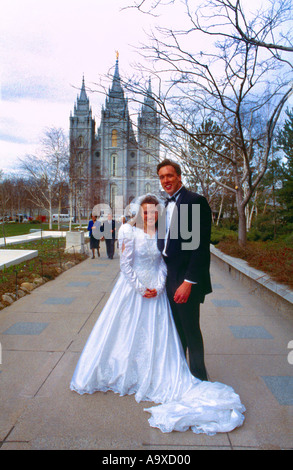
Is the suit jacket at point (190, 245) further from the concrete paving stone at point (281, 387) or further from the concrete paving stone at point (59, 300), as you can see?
the concrete paving stone at point (59, 300)

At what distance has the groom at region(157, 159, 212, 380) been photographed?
8.84ft

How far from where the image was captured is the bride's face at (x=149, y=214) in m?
2.97

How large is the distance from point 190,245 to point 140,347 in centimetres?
103

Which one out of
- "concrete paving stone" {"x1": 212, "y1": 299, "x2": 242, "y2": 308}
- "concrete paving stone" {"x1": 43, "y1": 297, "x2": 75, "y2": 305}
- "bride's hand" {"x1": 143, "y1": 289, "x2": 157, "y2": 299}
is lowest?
"concrete paving stone" {"x1": 212, "y1": 299, "x2": 242, "y2": 308}

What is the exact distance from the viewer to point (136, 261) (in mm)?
3062

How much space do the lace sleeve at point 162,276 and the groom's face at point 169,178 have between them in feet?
2.15

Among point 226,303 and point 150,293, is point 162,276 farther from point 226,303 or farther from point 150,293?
point 226,303

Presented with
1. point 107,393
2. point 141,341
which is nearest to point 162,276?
point 141,341

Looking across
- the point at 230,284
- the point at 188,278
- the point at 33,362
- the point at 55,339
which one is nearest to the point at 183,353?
the point at 188,278

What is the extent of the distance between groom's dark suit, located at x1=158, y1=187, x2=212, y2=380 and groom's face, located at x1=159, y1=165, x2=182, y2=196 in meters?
0.08

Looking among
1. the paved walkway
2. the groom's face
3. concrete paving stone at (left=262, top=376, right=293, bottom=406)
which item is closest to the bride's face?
the groom's face

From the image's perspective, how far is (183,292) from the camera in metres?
2.71

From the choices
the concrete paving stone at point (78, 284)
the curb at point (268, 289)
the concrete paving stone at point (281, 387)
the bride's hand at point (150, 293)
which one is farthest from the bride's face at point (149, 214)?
the concrete paving stone at point (78, 284)

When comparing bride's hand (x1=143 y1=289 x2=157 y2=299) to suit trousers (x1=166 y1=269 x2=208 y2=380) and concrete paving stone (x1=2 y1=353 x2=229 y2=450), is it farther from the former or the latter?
concrete paving stone (x1=2 y1=353 x2=229 y2=450)
